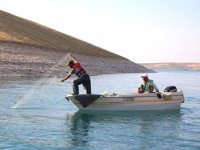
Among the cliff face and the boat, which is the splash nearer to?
the cliff face

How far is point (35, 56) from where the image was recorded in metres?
72.7

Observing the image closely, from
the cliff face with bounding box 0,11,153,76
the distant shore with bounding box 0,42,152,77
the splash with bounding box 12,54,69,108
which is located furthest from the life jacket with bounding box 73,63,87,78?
the cliff face with bounding box 0,11,153,76

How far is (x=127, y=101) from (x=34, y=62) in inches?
1788

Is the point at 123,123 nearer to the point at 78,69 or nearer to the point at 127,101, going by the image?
the point at 127,101

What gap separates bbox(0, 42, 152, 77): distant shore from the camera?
61.1 meters

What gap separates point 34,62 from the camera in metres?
67.3

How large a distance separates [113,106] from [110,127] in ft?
15.7

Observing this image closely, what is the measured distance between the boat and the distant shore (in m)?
35.3

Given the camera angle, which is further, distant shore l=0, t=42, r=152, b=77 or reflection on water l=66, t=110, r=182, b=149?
distant shore l=0, t=42, r=152, b=77

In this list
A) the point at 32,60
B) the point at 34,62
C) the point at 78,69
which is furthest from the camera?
the point at 32,60

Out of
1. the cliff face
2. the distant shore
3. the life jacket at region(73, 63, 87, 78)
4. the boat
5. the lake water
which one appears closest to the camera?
the lake water

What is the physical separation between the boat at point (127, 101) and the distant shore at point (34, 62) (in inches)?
1392

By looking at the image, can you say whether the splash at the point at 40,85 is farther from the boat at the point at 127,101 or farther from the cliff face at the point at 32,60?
the boat at the point at 127,101

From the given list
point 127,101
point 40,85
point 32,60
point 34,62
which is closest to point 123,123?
point 127,101
